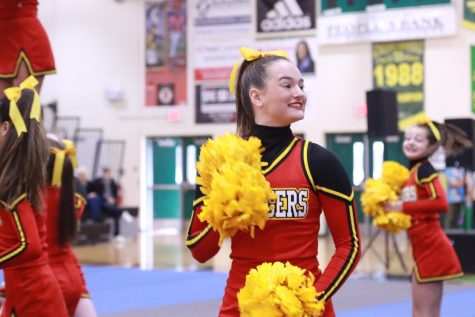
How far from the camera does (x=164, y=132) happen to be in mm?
20859

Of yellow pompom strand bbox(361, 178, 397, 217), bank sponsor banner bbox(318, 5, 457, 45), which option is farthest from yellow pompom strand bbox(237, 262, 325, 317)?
bank sponsor banner bbox(318, 5, 457, 45)

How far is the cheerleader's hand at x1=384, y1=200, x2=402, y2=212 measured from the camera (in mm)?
6612

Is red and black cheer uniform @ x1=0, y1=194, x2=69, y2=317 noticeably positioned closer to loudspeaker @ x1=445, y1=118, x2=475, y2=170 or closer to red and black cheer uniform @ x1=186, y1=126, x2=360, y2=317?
red and black cheer uniform @ x1=186, y1=126, x2=360, y2=317

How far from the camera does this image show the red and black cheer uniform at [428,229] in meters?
6.19

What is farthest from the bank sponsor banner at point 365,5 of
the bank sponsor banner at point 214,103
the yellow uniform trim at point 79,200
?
the yellow uniform trim at point 79,200

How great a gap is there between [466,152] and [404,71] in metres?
5.62

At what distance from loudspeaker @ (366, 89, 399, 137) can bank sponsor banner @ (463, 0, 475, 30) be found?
5.04 metres

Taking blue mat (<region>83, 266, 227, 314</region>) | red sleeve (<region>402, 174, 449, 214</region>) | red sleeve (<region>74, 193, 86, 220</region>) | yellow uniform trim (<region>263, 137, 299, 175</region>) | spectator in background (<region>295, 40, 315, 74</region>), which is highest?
spectator in background (<region>295, 40, 315, 74</region>)

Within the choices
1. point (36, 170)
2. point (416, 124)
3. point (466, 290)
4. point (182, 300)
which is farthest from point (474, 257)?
point (36, 170)

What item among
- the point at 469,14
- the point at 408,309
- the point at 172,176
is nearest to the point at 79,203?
the point at 408,309

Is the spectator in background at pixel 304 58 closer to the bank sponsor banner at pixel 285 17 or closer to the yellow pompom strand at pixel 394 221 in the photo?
the bank sponsor banner at pixel 285 17

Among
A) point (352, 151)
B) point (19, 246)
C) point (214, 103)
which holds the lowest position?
point (352, 151)

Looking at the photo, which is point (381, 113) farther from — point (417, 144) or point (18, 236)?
point (18, 236)

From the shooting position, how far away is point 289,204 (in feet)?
9.48
